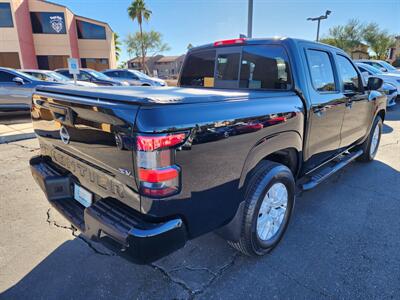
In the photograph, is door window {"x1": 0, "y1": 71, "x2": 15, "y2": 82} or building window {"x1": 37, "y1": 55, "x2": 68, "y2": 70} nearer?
door window {"x1": 0, "y1": 71, "x2": 15, "y2": 82}

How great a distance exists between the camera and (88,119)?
1.79m

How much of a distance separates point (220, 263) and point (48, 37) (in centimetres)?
3052

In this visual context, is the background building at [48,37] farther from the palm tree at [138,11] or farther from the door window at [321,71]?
the door window at [321,71]

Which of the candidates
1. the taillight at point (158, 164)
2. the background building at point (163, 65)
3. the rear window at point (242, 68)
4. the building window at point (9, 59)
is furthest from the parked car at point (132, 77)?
the background building at point (163, 65)

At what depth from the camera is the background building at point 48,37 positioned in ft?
78.0

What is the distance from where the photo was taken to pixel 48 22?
2577 cm

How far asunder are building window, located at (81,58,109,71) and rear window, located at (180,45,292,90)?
28.5 meters

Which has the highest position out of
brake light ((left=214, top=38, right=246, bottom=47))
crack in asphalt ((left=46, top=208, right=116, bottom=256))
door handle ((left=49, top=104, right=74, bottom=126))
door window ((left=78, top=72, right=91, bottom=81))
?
brake light ((left=214, top=38, right=246, bottom=47))

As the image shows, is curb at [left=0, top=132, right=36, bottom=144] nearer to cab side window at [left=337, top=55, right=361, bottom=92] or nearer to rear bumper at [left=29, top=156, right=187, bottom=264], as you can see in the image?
rear bumper at [left=29, top=156, right=187, bottom=264]

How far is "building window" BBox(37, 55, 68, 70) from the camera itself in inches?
1046

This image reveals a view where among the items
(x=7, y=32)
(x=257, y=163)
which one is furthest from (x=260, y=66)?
(x=7, y=32)

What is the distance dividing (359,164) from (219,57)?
3.50 m

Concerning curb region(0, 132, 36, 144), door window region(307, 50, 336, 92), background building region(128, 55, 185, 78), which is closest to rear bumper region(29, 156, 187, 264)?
door window region(307, 50, 336, 92)

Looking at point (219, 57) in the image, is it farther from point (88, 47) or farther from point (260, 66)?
point (88, 47)
